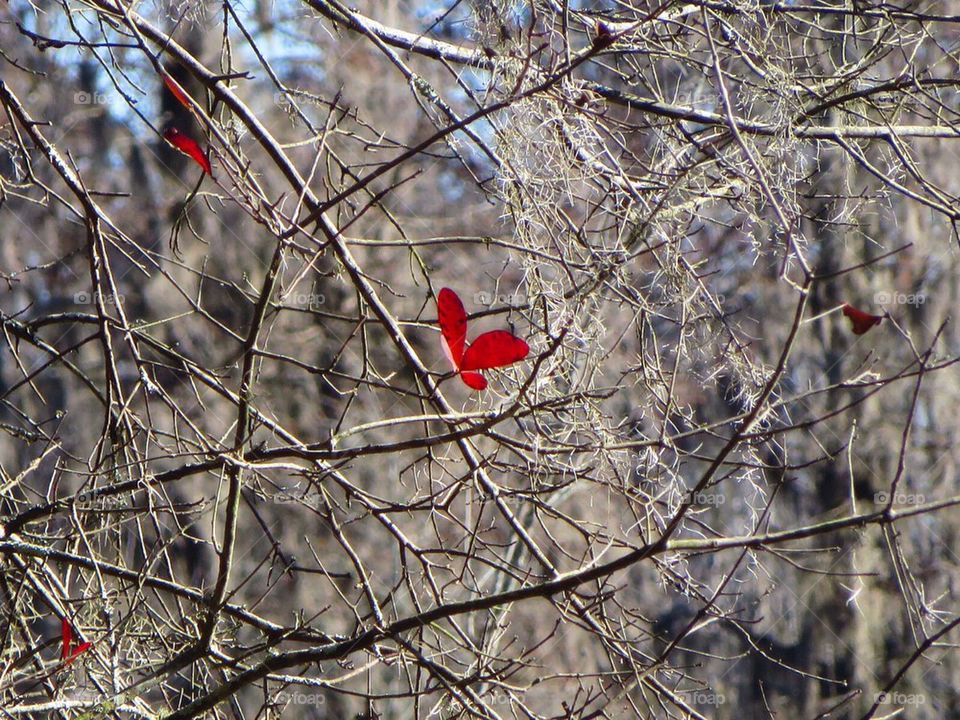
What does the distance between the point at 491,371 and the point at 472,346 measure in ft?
1.39

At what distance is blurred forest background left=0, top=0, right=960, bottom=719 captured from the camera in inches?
89.8

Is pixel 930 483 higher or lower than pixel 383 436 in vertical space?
lower

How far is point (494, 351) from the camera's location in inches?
85.0

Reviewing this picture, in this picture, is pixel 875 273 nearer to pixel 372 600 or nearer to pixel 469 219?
pixel 469 219

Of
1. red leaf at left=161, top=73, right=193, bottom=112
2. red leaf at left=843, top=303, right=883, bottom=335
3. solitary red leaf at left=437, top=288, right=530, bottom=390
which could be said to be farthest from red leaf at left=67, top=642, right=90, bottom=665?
red leaf at left=843, top=303, right=883, bottom=335

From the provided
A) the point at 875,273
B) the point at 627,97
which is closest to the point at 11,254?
the point at 875,273

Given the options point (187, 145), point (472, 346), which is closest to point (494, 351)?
point (472, 346)

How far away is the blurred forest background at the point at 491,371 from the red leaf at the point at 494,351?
0.07m

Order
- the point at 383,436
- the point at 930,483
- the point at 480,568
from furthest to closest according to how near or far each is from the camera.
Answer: the point at 383,436 < the point at 930,483 < the point at 480,568

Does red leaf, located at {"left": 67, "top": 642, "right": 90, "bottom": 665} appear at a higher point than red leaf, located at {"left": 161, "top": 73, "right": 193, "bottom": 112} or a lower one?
lower

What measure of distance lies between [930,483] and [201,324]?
5630 mm

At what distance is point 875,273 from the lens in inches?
295

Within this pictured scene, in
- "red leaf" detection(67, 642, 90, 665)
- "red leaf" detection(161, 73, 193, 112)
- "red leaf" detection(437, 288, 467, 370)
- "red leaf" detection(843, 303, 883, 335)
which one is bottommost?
"red leaf" detection(67, 642, 90, 665)

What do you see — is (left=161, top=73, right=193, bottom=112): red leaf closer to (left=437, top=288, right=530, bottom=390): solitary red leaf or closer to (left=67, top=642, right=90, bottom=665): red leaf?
(left=437, top=288, right=530, bottom=390): solitary red leaf
